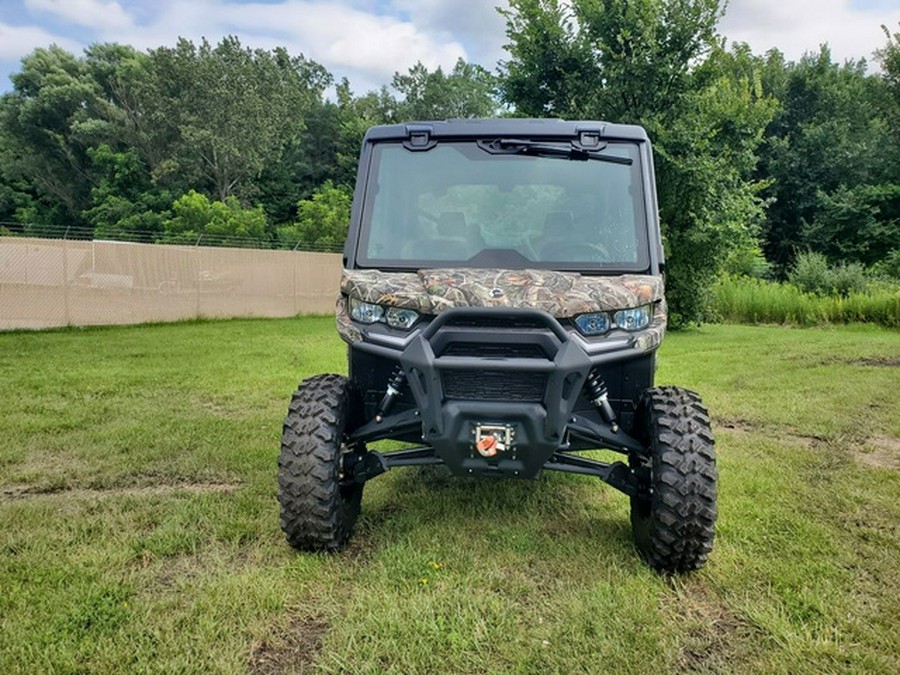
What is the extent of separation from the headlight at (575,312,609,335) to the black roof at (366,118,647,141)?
42.1 inches

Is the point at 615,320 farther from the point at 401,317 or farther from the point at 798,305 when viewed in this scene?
the point at 798,305

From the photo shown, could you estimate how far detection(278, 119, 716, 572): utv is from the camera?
2859 millimetres

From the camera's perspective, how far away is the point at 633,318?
309 centimetres

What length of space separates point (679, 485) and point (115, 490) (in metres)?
3.38

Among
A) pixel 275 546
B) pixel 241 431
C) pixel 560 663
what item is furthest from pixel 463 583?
pixel 241 431

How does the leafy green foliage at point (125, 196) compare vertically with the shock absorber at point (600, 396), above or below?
above

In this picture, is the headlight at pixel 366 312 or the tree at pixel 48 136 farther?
the tree at pixel 48 136

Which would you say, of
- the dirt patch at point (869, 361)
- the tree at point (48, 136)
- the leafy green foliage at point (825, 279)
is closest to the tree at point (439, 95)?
the tree at point (48, 136)

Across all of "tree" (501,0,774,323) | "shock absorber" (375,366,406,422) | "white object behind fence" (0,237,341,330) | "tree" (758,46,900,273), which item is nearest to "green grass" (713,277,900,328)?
"tree" (501,0,774,323)

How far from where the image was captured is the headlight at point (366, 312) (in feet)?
10.4

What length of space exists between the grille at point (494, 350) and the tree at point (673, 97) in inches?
479

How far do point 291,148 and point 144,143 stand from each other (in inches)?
342

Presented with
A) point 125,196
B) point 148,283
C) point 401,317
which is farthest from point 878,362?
point 125,196

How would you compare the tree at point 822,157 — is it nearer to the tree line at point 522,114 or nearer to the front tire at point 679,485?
the tree line at point 522,114
